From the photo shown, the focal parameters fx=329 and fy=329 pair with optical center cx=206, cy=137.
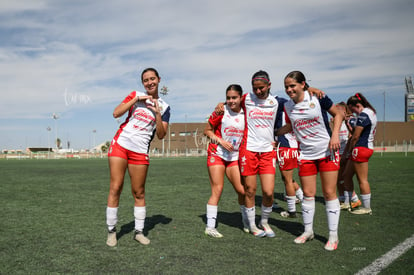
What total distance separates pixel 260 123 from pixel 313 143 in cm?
82

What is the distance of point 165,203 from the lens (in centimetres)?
833

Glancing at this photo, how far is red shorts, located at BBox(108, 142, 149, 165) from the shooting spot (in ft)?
15.4

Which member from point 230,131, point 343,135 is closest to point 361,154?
point 343,135

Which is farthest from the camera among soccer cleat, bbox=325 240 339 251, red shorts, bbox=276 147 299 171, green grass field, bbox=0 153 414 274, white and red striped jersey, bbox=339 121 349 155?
white and red striped jersey, bbox=339 121 349 155

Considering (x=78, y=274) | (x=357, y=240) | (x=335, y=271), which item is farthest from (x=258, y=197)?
(x=78, y=274)

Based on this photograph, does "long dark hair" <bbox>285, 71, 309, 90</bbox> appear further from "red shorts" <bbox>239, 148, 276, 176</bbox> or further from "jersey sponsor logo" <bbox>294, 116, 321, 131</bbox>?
"red shorts" <bbox>239, 148, 276, 176</bbox>

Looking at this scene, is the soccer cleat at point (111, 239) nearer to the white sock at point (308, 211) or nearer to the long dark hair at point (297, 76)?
the white sock at point (308, 211)

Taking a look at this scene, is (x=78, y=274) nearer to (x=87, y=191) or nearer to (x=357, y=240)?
(x=357, y=240)

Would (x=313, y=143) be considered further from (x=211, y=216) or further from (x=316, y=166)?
(x=211, y=216)

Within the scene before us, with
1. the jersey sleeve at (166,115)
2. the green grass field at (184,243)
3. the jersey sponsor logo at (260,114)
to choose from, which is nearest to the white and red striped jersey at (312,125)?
the jersey sponsor logo at (260,114)

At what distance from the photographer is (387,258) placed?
13.0 ft

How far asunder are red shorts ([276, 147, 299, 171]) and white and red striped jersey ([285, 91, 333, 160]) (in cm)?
205

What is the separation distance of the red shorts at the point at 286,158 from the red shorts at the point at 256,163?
6.04 ft

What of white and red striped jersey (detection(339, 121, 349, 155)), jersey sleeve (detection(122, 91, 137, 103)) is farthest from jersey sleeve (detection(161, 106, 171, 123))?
white and red striped jersey (detection(339, 121, 349, 155))
